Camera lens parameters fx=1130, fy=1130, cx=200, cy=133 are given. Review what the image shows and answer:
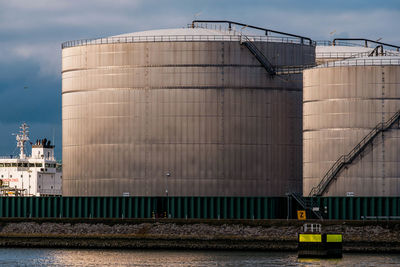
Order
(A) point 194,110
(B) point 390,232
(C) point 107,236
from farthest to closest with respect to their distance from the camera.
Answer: (A) point 194,110 < (C) point 107,236 < (B) point 390,232

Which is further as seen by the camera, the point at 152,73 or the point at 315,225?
the point at 152,73

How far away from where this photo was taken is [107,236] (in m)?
85.1

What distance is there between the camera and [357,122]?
287ft

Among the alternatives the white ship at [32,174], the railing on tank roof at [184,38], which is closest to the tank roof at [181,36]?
the railing on tank roof at [184,38]

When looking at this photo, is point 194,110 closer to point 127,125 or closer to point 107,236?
point 127,125

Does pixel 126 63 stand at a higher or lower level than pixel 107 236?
higher

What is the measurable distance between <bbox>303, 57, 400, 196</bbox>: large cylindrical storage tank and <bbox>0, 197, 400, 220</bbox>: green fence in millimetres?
3459

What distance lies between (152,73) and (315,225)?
75.6 ft

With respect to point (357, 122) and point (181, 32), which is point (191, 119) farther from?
point (357, 122)

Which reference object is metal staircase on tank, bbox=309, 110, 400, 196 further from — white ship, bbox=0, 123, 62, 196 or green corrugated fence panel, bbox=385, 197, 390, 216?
white ship, bbox=0, 123, 62, 196

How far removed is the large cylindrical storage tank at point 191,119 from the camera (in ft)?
313

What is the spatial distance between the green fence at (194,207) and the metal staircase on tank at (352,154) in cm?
279

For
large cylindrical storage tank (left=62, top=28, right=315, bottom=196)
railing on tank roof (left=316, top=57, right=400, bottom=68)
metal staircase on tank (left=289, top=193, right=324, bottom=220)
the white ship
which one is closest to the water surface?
metal staircase on tank (left=289, top=193, right=324, bottom=220)

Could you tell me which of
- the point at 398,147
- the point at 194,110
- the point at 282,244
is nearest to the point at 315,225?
the point at 282,244
